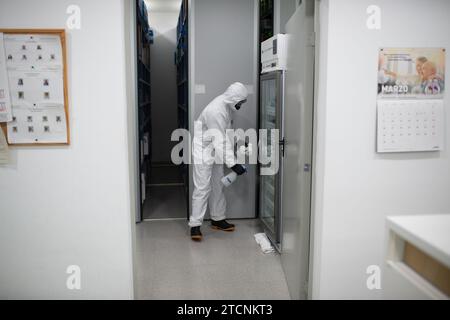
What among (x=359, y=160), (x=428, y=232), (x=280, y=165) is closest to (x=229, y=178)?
(x=280, y=165)

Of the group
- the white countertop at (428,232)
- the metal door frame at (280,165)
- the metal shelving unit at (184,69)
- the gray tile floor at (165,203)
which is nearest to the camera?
the white countertop at (428,232)

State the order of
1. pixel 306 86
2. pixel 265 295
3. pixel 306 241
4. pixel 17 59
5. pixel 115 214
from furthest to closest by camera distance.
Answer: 1. pixel 265 295
2. pixel 306 241
3. pixel 306 86
4. pixel 115 214
5. pixel 17 59

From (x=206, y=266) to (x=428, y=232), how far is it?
2683 millimetres

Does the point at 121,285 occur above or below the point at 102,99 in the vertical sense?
below

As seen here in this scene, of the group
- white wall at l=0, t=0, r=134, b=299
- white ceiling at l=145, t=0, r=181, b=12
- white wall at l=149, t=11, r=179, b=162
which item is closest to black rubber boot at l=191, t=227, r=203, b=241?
white wall at l=0, t=0, r=134, b=299

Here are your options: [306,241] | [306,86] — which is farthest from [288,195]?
[306,86]

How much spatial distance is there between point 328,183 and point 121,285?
133 centimetres

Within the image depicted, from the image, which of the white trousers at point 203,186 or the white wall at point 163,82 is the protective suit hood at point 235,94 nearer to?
the white trousers at point 203,186

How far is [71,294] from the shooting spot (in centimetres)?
252

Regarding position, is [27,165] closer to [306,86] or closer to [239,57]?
[306,86]

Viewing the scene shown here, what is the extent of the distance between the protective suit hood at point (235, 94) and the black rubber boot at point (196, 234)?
1.33m

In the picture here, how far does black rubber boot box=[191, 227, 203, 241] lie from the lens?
455 centimetres

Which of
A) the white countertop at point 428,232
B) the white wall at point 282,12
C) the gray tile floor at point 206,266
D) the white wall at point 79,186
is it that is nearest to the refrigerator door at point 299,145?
the gray tile floor at point 206,266

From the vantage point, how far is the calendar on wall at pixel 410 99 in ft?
8.30
